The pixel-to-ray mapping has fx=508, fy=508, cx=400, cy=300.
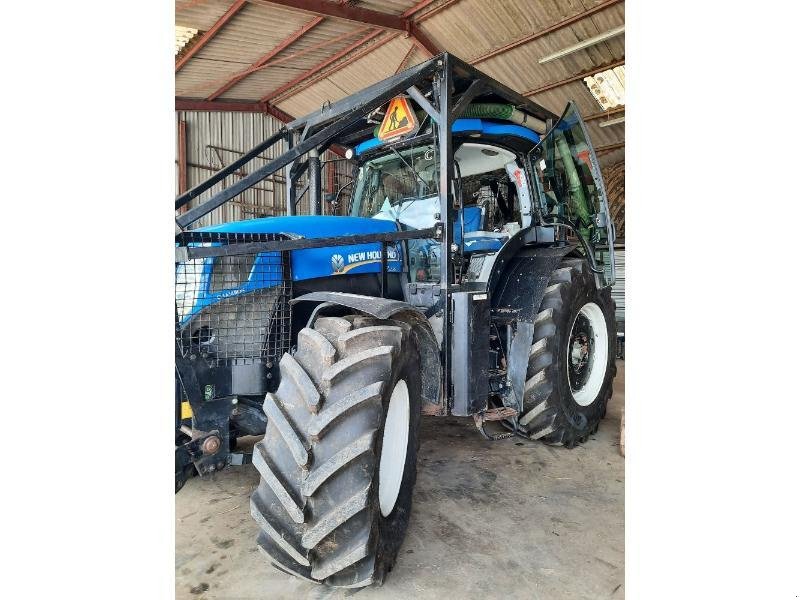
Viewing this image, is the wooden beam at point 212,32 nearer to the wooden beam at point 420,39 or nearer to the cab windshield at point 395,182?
the wooden beam at point 420,39

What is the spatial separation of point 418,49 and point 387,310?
27.1 ft

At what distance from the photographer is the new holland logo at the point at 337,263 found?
2.83 m

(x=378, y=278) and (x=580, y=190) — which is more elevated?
(x=580, y=190)

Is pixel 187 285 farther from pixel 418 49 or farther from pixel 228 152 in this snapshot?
pixel 228 152

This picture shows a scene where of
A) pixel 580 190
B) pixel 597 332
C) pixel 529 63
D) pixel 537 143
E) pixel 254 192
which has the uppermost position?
pixel 529 63

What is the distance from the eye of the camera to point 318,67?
Answer: 412 inches

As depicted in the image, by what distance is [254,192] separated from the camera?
44.9 feet

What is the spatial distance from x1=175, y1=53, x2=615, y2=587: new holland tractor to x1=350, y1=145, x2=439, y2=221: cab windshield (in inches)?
0.5

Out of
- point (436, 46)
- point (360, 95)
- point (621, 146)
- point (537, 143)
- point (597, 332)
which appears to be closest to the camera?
point (360, 95)

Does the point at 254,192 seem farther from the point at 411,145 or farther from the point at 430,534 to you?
the point at 430,534

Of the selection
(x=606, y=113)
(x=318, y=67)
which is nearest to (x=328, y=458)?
(x=606, y=113)

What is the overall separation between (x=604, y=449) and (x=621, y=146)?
878 centimetres

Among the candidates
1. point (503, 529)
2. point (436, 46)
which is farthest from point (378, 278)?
point (436, 46)

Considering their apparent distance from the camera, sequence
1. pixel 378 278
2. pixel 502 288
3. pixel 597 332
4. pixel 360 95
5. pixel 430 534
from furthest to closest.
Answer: pixel 597 332
pixel 502 288
pixel 378 278
pixel 360 95
pixel 430 534
